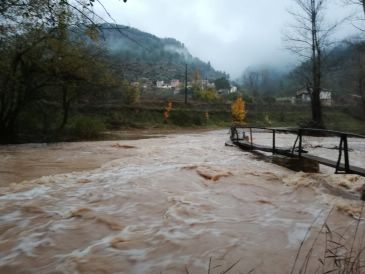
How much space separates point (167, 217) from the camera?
247 inches

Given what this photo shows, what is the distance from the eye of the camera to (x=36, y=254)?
15.5ft

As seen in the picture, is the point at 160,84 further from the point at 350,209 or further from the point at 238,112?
the point at 350,209

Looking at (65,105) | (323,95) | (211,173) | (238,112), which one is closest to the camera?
(211,173)

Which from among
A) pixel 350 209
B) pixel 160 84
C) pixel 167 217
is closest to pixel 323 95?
pixel 160 84

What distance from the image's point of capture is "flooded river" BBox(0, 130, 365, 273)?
4.60 metres

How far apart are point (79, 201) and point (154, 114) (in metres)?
46.1

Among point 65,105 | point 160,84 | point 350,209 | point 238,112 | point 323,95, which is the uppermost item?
point 160,84

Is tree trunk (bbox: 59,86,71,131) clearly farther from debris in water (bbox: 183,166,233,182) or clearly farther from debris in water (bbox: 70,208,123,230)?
debris in water (bbox: 70,208,123,230)

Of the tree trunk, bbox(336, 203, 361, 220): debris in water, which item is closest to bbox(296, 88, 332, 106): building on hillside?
the tree trunk

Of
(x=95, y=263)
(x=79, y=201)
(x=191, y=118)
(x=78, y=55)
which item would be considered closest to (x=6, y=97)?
(x=78, y=55)

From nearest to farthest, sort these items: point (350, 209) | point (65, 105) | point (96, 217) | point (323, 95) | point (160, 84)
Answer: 1. point (96, 217)
2. point (350, 209)
3. point (65, 105)
4. point (323, 95)
5. point (160, 84)

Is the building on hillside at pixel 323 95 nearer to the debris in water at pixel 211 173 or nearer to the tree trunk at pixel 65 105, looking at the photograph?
the tree trunk at pixel 65 105

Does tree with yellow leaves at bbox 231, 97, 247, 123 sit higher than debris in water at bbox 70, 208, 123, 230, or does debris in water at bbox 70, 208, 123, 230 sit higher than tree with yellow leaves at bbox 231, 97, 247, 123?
tree with yellow leaves at bbox 231, 97, 247, 123

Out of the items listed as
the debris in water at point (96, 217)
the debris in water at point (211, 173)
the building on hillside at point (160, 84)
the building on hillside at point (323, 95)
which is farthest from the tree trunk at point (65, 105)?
the building on hillside at point (160, 84)
